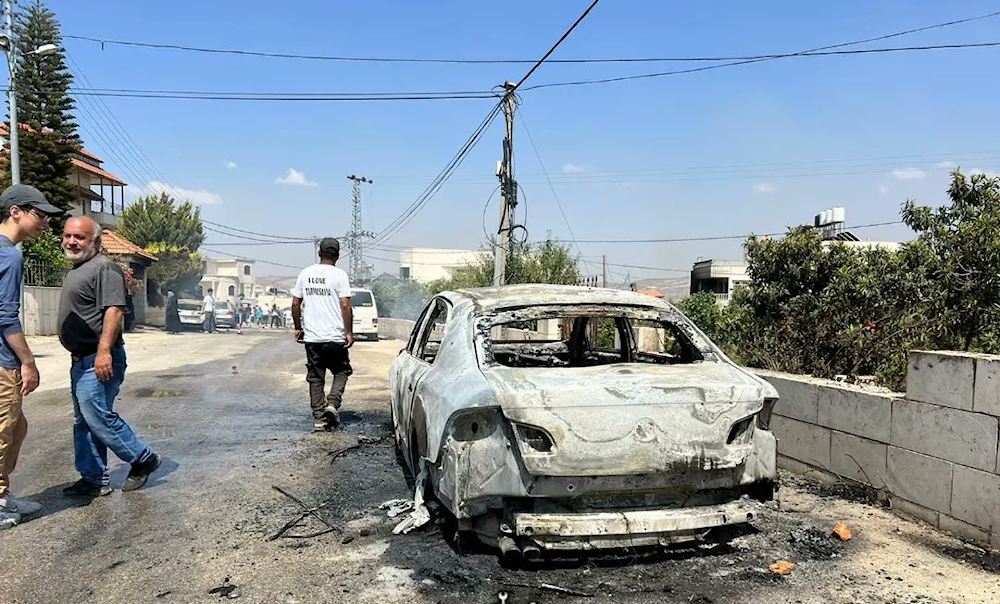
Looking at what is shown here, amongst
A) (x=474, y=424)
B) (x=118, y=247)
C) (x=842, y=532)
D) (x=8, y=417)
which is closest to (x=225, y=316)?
(x=118, y=247)

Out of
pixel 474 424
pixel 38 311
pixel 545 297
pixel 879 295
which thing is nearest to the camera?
pixel 474 424

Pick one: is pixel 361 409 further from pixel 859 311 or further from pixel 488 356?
pixel 859 311

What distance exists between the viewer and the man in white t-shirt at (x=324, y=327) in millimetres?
6500

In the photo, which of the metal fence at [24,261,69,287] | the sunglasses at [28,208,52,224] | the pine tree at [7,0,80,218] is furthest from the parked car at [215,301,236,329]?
the sunglasses at [28,208,52,224]

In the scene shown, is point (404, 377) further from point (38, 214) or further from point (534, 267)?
point (534, 267)

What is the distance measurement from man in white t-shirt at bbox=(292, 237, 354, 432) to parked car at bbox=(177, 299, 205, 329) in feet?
82.8

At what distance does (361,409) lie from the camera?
7.93m

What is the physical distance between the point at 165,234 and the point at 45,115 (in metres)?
10.3

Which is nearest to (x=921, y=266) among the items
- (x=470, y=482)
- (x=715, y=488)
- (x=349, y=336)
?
(x=715, y=488)

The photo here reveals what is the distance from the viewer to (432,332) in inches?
200

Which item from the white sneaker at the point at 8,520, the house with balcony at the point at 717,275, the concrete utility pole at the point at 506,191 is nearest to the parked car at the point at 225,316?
the concrete utility pole at the point at 506,191

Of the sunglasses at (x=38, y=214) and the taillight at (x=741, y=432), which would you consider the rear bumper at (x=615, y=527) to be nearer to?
the taillight at (x=741, y=432)

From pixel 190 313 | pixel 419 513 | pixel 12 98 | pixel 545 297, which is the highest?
pixel 12 98

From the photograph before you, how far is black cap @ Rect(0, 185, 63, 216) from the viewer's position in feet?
13.0
